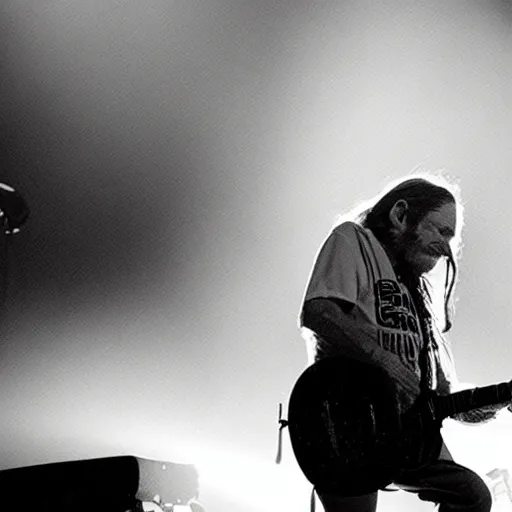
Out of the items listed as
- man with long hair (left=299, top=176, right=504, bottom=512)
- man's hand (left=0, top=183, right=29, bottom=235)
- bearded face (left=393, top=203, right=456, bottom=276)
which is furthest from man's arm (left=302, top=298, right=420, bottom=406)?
man's hand (left=0, top=183, right=29, bottom=235)

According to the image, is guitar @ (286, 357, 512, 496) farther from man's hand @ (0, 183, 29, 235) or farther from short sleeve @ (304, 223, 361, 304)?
man's hand @ (0, 183, 29, 235)

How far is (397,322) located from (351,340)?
0.15 meters

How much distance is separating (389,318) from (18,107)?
1741 mm

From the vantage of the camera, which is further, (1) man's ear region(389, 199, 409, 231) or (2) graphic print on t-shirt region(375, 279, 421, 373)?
(1) man's ear region(389, 199, 409, 231)

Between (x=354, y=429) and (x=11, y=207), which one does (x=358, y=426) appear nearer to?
(x=354, y=429)

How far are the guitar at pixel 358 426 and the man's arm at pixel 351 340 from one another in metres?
0.04

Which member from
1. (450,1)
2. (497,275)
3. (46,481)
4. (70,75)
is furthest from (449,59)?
(46,481)

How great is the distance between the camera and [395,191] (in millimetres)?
2205

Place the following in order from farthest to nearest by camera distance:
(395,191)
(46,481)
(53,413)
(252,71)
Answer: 1. (252,71)
2. (53,413)
3. (395,191)
4. (46,481)

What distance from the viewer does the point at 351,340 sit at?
1851 millimetres

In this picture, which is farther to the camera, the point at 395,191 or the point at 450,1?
the point at 450,1

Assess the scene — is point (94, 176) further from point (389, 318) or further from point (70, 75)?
point (389, 318)

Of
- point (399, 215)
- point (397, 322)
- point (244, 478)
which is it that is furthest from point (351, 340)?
point (244, 478)

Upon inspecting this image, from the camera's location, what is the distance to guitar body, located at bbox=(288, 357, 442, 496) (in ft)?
5.77
